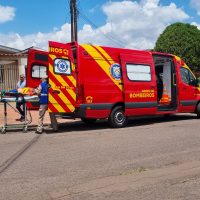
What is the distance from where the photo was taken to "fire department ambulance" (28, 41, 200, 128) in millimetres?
11883

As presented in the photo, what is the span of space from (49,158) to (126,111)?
5.47 meters

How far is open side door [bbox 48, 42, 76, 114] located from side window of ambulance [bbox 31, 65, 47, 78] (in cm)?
248

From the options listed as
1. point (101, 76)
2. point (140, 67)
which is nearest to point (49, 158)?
point (101, 76)

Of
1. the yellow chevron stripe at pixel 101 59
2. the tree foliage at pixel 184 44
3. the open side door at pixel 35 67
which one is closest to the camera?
the yellow chevron stripe at pixel 101 59

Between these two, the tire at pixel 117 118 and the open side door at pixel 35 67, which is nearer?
the tire at pixel 117 118

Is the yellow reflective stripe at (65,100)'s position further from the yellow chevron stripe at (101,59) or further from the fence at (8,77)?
the fence at (8,77)

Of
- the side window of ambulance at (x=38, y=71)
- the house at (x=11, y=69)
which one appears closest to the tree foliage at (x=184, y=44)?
the house at (x=11, y=69)

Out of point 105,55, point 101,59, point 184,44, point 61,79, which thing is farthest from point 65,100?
point 184,44

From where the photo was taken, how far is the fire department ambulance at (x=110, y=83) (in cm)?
1188

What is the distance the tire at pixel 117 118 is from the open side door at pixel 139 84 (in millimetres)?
185

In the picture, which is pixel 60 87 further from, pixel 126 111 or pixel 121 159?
pixel 121 159

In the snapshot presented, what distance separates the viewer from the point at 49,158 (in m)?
8.05

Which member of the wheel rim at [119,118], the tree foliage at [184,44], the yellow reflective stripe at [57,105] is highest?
the tree foliage at [184,44]

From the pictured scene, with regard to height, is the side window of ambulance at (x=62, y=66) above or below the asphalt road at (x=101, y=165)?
above
